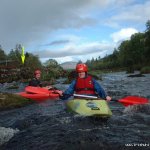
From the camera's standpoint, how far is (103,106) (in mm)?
11727

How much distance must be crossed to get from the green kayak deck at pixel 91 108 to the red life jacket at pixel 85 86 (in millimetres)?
1025

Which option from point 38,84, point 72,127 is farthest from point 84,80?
point 38,84

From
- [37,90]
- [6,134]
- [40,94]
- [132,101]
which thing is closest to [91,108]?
[6,134]

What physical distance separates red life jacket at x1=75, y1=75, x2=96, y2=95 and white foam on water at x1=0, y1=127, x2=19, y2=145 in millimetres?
3190

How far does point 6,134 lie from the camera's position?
1060 centimetres

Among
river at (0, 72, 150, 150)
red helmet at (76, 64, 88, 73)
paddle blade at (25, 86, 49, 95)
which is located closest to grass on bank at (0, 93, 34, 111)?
river at (0, 72, 150, 150)

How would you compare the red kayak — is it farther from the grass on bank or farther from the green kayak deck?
the green kayak deck

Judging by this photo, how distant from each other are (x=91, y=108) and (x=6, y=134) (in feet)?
9.55

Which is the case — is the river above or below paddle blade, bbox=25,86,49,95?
below

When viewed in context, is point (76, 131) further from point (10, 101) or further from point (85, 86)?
point (10, 101)

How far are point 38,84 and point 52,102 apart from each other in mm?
2210

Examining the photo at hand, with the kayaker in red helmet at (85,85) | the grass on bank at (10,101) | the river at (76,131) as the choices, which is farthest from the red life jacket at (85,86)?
the grass on bank at (10,101)

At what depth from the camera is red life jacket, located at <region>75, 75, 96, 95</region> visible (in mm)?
13273

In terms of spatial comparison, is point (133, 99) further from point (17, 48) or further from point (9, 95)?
point (17, 48)
